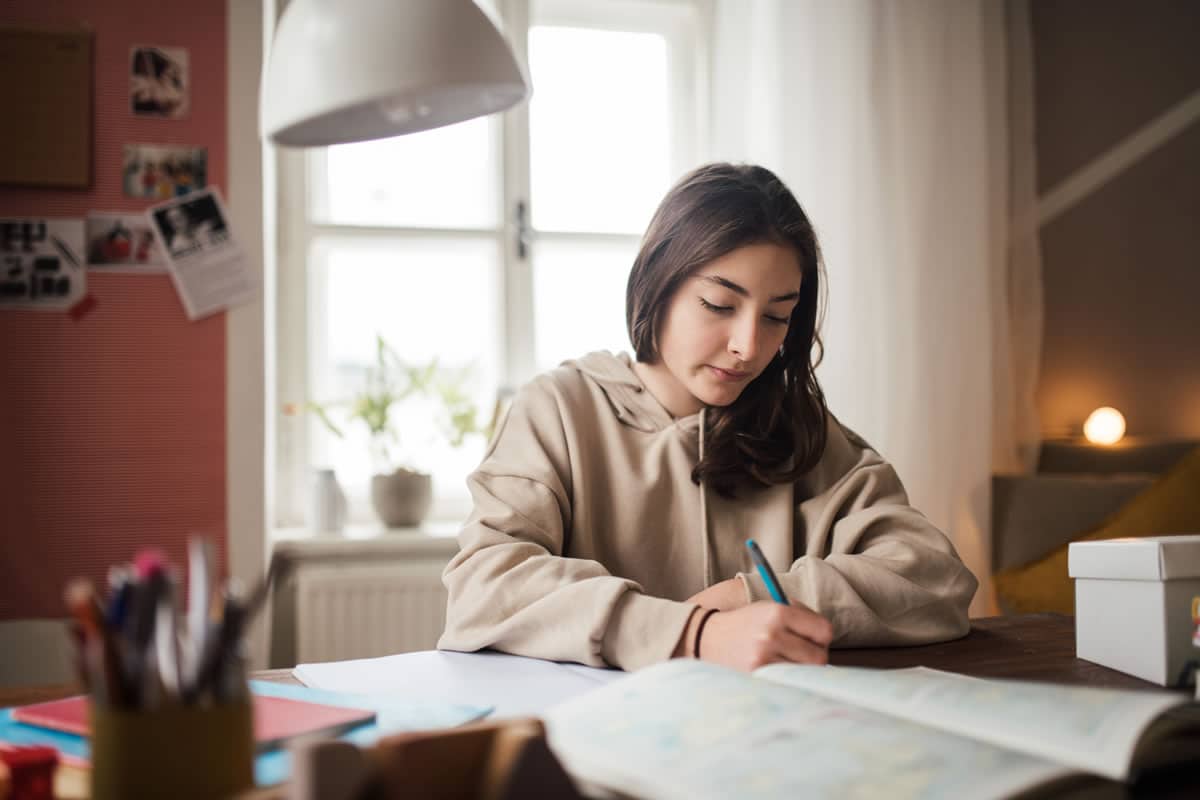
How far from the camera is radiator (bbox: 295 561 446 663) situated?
2432mm

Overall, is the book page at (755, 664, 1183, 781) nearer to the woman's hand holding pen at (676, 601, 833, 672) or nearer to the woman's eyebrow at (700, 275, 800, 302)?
the woman's hand holding pen at (676, 601, 833, 672)

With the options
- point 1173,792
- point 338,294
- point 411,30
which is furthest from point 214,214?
point 1173,792

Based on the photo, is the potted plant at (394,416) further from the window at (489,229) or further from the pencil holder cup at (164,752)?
the pencil holder cup at (164,752)

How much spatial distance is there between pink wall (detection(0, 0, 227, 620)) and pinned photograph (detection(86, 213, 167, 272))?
0.09ft

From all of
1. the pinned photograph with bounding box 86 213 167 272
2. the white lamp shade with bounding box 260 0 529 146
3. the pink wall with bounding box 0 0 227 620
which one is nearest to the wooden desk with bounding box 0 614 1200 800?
the white lamp shade with bounding box 260 0 529 146

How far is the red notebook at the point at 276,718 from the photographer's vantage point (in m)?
0.67

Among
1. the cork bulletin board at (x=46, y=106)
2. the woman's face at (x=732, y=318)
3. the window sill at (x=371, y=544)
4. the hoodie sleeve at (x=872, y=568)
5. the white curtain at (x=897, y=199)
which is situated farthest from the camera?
the white curtain at (x=897, y=199)

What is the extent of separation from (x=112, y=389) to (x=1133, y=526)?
2324 mm

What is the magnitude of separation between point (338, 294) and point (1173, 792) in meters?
2.39

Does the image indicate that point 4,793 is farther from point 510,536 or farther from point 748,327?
point 748,327

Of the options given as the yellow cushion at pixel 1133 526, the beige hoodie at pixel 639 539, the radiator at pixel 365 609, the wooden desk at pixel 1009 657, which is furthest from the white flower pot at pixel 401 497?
the wooden desk at pixel 1009 657

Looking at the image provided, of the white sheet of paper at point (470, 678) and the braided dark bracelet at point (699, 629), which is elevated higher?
the braided dark bracelet at point (699, 629)

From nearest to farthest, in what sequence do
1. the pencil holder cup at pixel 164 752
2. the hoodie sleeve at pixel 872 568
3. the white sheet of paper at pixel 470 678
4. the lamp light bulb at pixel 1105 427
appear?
the pencil holder cup at pixel 164 752, the white sheet of paper at pixel 470 678, the hoodie sleeve at pixel 872 568, the lamp light bulb at pixel 1105 427

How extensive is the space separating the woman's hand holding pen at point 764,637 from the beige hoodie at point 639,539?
4 centimetres
